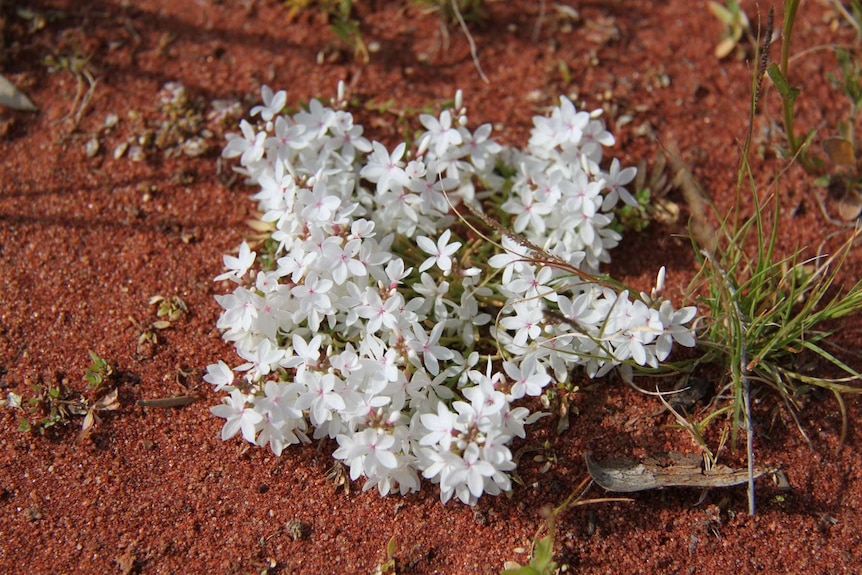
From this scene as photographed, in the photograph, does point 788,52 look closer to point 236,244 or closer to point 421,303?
point 421,303

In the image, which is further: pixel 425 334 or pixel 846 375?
pixel 846 375

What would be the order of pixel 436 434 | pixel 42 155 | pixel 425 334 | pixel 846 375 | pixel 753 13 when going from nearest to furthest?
pixel 436 434, pixel 425 334, pixel 846 375, pixel 42 155, pixel 753 13

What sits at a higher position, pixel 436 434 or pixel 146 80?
pixel 146 80

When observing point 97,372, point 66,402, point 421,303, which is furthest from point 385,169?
point 66,402

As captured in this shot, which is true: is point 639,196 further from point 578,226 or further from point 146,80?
point 146,80

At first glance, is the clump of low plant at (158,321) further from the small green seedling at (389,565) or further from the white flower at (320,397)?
the small green seedling at (389,565)

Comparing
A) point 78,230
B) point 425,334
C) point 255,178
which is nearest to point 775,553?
point 425,334

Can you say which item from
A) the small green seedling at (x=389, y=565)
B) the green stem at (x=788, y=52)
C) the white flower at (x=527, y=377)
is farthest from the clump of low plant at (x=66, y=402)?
the green stem at (x=788, y=52)

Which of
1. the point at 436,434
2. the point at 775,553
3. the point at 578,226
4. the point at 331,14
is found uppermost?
the point at 331,14
